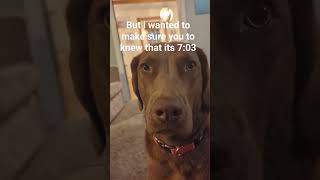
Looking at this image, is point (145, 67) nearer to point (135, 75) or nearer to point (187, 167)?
point (135, 75)

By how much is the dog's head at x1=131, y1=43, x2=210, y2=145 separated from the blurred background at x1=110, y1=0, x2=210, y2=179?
0.01 metres

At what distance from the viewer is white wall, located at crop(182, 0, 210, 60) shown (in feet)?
2.01

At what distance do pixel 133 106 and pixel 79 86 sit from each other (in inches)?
3.3

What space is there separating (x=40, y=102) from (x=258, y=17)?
304 mm

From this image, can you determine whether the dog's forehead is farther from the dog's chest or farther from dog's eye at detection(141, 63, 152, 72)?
the dog's chest

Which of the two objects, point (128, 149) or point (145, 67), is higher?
point (145, 67)

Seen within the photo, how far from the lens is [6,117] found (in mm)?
678

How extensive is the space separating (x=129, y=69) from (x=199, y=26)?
0.33ft

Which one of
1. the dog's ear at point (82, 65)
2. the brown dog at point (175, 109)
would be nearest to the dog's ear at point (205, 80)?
the brown dog at point (175, 109)

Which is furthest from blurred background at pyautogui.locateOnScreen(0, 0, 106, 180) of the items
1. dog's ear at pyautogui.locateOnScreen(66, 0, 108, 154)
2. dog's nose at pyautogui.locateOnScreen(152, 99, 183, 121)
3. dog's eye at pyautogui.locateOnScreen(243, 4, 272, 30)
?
dog's eye at pyautogui.locateOnScreen(243, 4, 272, 30)

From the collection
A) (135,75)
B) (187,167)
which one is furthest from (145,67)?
(187,167)

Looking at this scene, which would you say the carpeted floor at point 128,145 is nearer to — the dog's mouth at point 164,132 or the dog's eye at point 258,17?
the dog's mouth at point 164,132

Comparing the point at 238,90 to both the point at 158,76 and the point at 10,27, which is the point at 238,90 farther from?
the point at 10,27

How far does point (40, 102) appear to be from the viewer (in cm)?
68
